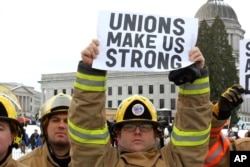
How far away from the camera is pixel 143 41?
3.46 meters

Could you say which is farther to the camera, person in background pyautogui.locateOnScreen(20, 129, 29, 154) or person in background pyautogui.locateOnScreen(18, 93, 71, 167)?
person in background pyautogui.locateOnScreen(18, 93, 71, 167)

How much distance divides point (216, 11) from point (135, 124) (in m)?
89.9

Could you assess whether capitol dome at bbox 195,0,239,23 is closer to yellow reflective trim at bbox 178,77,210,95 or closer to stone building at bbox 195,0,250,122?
stone building at bbox 195,0,250,122

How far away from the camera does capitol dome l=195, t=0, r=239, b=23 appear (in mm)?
89938

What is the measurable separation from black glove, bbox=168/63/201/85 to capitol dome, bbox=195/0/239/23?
87049 millimetres

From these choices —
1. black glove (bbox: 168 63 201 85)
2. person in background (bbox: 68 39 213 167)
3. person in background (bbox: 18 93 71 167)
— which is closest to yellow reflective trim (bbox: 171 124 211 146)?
person in background (bbox: 68 39 213 167)

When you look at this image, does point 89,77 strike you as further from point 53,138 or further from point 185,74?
point 53,138

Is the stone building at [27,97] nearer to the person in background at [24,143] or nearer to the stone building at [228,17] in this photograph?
the stone building at [228,17]

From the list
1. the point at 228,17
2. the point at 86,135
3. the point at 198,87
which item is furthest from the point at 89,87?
the point at 228,17

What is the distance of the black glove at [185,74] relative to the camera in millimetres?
3406

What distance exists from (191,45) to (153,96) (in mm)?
85529

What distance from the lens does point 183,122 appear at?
3.60 m

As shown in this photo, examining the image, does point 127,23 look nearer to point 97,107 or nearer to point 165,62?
point 165,62

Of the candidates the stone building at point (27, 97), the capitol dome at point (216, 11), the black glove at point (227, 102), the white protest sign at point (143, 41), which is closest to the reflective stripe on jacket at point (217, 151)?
the black glove at point (227, 102)
